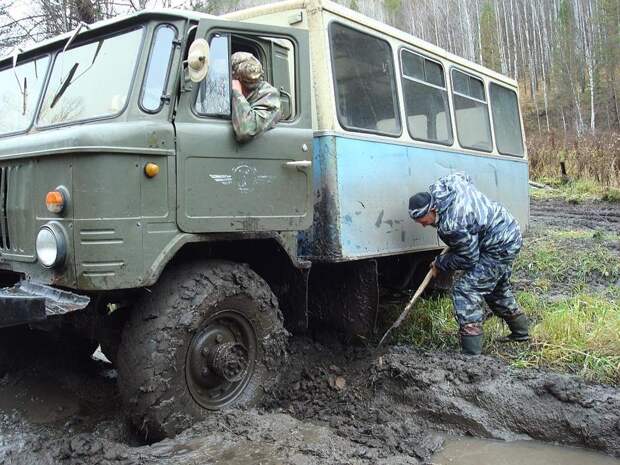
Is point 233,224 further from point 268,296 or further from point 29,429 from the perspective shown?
point 29,429

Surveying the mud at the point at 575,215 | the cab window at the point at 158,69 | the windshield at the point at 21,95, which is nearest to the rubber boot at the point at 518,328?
the cab window at the point at 158,69

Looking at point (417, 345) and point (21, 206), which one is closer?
point (21, 206)

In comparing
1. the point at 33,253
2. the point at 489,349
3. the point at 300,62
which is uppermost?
the point at 300,62

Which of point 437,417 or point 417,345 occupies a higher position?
point 417,345

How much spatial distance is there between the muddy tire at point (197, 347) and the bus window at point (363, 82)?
1591mm

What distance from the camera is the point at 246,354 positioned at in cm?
388

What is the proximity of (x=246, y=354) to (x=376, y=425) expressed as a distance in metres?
0.95

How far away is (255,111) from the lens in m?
3.70

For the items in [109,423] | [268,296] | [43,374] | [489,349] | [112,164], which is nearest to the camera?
[112,164]

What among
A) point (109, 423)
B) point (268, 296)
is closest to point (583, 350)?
point (268, 296)

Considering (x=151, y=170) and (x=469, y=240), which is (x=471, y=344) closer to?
(x=469, y=240)

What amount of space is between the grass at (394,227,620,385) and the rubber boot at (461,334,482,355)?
0.61 feet

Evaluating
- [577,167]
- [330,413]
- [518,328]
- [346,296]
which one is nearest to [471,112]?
[518,328]

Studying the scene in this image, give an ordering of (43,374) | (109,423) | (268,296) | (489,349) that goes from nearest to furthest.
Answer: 1. (109,423)
2. (268,296)
3. (43,374)
4. (489,349)
